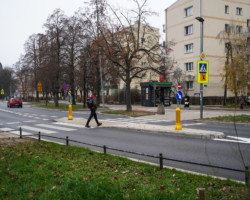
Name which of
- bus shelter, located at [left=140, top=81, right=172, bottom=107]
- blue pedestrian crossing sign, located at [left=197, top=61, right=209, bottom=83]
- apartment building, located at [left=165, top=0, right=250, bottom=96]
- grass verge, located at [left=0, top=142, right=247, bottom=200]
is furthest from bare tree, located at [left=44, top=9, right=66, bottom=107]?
grass verge, located at [left=0, top=142, right=247, bottom=200]

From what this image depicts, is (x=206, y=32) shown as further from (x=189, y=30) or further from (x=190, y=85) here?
(x=190, y=85)

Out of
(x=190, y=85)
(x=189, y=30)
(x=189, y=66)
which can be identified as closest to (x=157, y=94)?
(x=190, y=85)

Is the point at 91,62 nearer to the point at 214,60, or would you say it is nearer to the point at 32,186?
the point at 214,60

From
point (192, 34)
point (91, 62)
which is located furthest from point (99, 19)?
point (192, 34)

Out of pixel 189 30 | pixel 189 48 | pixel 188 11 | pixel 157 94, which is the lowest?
pixel 157 94

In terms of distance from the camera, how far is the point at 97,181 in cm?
454

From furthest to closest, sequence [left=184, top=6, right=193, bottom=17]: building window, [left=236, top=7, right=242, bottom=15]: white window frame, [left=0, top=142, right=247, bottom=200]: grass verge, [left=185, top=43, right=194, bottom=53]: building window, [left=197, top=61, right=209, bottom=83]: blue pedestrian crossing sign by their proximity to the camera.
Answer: [left=236, top=7, right=242, bottom=15]: white window frame, [left=185, top=43, right=194, bottom=53]: building window, [left=184, top=6, right=193, bottom=17]: building window, [left=197, top=61, right=209, bottom=83]: blue pedestrian crossing sign, [left=0, top=142, right=247, bottom=200]: grass verge

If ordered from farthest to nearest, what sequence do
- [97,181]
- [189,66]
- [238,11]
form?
[238,11] < [189,66] < [97,181]

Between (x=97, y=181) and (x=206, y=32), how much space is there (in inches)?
1558

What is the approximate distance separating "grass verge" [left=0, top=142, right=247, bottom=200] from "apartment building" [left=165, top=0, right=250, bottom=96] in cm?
3572

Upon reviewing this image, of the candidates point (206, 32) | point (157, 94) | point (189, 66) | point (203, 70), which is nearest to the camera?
point (203, 70)

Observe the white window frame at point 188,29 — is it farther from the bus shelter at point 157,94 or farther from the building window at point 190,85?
the bus shelter at point 157,94

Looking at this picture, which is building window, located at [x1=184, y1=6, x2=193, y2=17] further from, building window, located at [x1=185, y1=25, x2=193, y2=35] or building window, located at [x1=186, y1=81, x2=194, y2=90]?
building window, located at [x1=186, y1=81, x2=194, y2=90]

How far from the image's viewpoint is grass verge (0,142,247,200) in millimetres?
3904
